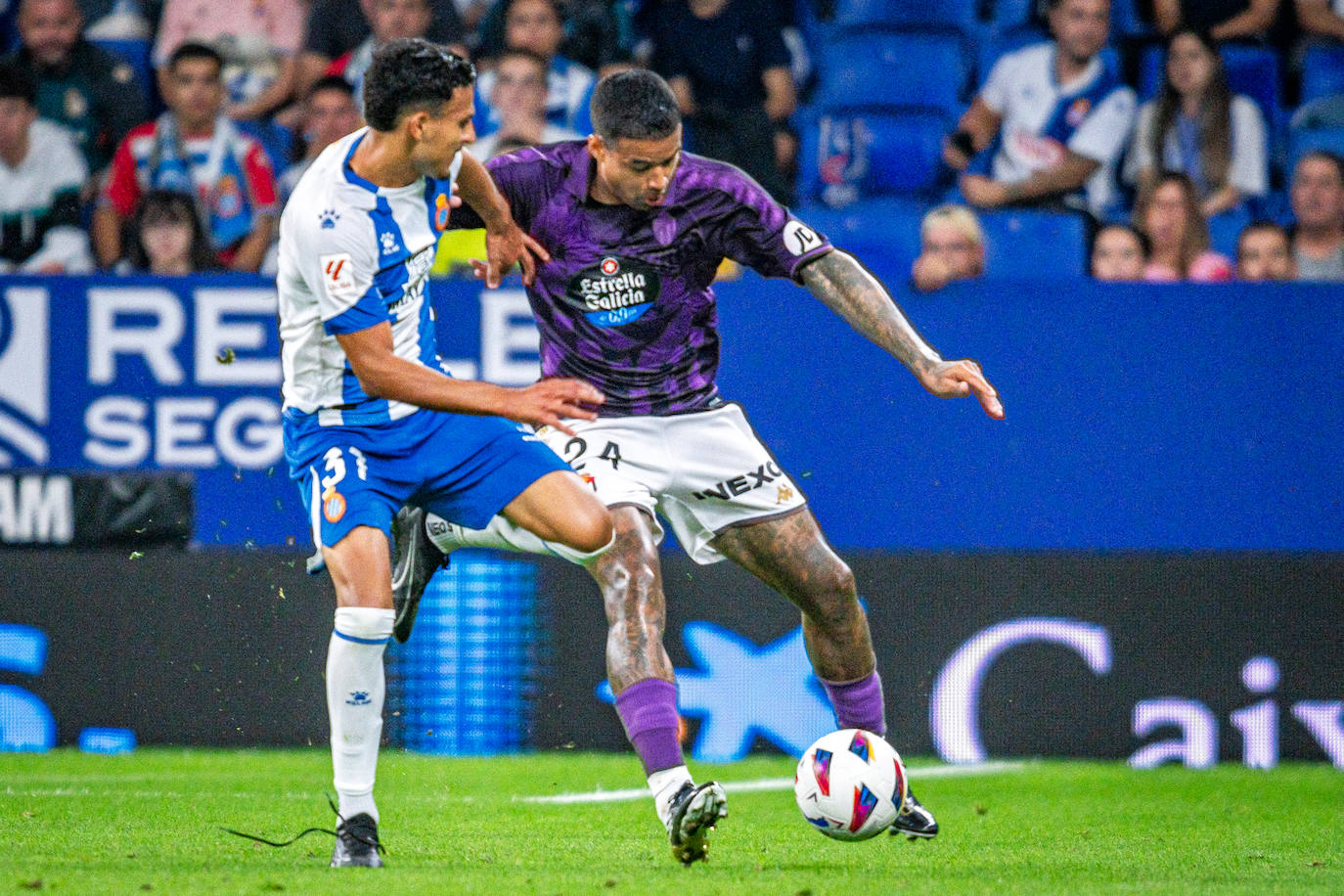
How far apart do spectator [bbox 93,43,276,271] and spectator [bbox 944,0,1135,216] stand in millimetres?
3618

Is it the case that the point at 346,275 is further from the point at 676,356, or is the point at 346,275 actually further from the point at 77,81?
the point at 77,81

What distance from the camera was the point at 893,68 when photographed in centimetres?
1039

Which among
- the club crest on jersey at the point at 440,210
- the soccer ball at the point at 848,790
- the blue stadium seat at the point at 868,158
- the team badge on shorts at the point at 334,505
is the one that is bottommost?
the soccer ball at the point at 848,790

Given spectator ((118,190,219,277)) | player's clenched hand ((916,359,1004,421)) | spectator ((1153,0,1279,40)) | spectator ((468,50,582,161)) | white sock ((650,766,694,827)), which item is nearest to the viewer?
white sock ((650,766,694,827))

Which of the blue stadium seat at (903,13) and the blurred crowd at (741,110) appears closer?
the blurred crowd at (741,110)

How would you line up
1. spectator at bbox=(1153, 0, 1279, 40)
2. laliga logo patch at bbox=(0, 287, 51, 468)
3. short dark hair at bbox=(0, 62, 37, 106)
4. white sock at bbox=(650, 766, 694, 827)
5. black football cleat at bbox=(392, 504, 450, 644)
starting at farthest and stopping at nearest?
spectator at bbox=(1153, 0, 1279, 40) < short dark hair at bbox=(0, 62, 37, 106) < laliga logo patch at bbox=(0, 287, 51, 468) < black football cleat at bbox=(392, 504, 450, 644) < white sock at bbox=(650, 766, 694, 827)

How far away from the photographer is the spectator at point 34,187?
9203 mm

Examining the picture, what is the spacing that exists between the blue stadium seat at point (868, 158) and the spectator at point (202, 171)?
9.34ft

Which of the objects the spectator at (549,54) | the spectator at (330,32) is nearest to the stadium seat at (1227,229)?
the spectator at (549,54)

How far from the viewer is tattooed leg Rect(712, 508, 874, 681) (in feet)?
18.5

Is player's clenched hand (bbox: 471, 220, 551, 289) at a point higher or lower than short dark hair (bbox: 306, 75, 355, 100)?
lower

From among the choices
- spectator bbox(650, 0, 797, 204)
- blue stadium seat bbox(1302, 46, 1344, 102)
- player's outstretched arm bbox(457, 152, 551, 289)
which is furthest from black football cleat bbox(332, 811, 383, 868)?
blue stadium seat bbox(1302, 46, 1344, 102)

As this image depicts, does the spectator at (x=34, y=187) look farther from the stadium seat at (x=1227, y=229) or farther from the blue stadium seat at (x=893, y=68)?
the stadium seat at (x=1227, y=229)

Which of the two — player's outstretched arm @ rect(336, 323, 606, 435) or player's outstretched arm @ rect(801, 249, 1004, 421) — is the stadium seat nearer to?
player's outstretched arm @ rect(801, 249, 1004, 421)
